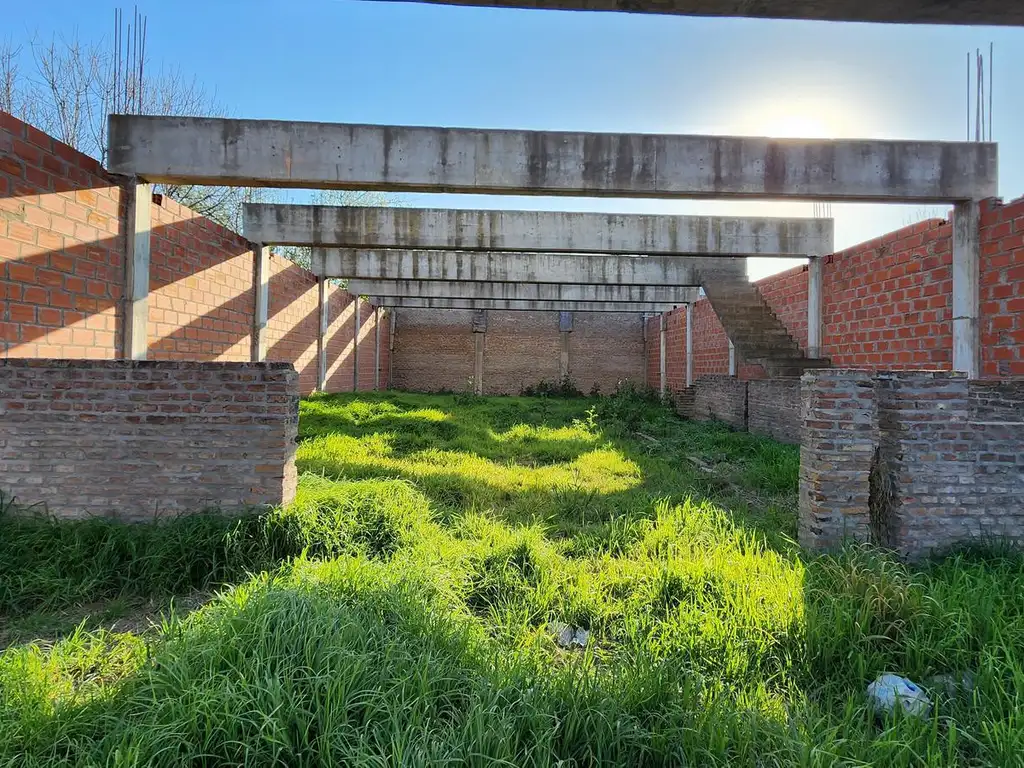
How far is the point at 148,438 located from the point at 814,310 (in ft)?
33.8

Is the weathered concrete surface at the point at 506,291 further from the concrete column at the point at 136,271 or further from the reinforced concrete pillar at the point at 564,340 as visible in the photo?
the concrete column at the point at 136,271

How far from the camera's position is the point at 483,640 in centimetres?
232

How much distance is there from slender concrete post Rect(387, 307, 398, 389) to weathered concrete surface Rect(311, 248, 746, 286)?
828cm

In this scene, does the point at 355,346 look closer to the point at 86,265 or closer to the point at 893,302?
the point at 86,265

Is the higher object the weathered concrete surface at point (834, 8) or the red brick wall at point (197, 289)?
the weathered concrete surface at point (834, 8)

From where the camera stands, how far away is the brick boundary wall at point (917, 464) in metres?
3.41

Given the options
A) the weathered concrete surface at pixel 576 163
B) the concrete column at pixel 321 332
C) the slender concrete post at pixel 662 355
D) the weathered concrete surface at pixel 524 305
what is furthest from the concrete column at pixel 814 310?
the concrete column at pixel 321 332

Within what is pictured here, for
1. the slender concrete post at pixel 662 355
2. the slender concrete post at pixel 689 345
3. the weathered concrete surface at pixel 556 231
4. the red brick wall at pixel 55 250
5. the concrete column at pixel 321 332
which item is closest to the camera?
the red brick wall at pixel 55 250

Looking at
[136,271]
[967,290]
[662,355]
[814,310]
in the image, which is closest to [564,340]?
[662,355]

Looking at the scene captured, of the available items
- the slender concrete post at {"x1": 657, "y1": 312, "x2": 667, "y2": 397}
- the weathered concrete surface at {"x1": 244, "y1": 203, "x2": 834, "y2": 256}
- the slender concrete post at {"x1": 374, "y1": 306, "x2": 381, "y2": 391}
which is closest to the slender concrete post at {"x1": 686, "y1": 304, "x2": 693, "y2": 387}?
the slender concrete post at {"x1": 657, "y1": 312, "x2": 667, "y2": 397}

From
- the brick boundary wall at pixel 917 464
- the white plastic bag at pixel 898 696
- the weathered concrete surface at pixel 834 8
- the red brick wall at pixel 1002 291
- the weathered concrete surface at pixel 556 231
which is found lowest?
the white plastic bag at pixel 898 696

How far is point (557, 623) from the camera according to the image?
2682 millimetres

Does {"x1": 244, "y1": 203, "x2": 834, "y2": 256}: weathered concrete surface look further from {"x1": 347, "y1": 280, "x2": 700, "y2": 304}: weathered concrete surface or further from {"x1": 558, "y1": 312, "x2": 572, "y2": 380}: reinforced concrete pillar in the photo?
{"x1": 558, "y1": 312, "x2": 572, "y2": 380}: reinforced concrete pillar

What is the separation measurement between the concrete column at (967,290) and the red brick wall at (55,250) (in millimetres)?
9779
